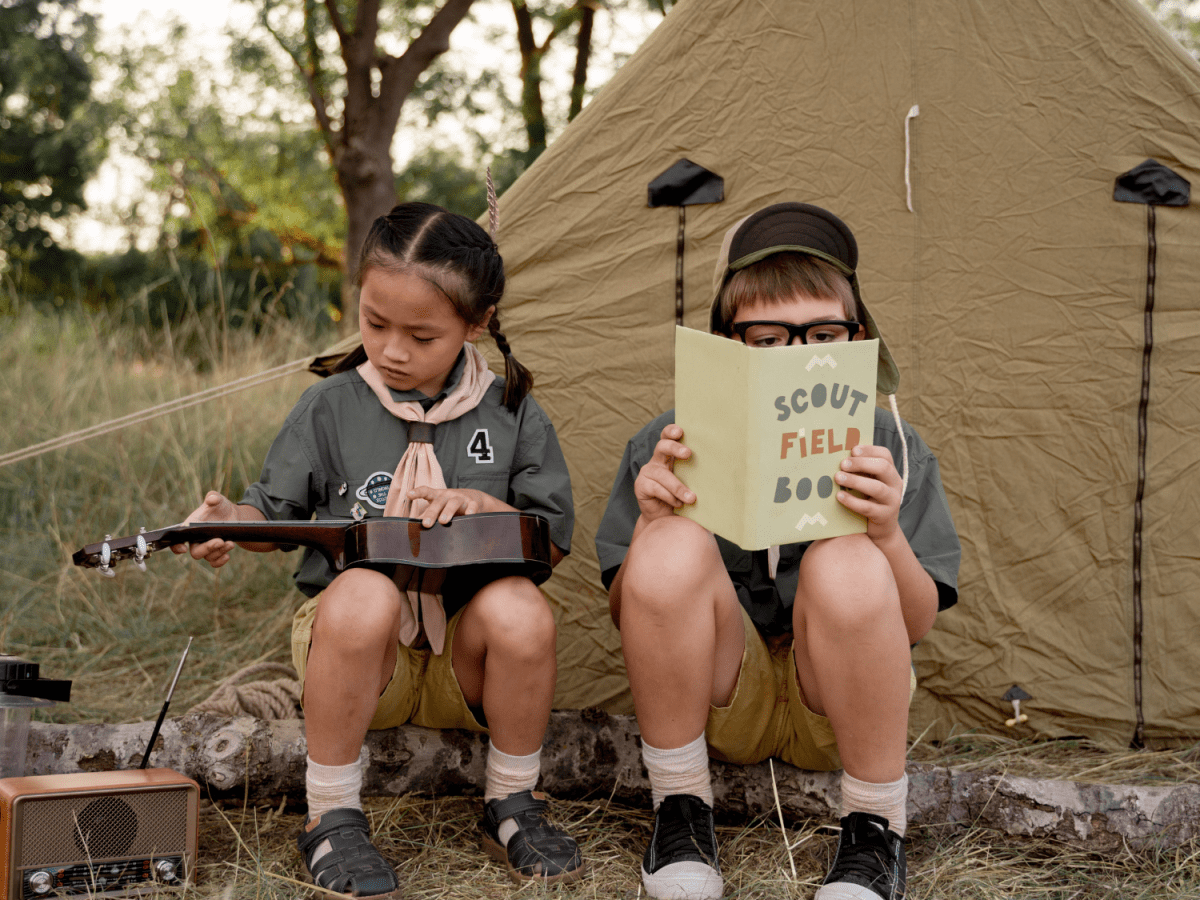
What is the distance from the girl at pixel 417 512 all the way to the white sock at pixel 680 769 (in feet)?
0.60

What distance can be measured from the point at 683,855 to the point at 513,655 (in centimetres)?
41

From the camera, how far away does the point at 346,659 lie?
152 centimetres

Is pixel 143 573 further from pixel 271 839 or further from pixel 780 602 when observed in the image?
pixel 780 602

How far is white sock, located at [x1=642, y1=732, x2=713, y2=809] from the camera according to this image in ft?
5.16

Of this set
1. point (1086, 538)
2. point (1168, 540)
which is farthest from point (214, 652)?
point (1168, 540)

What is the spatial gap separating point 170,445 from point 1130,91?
331cm

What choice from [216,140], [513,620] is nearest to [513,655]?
[513,620]

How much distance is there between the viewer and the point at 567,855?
1586mm

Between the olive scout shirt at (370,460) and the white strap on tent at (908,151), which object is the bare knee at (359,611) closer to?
the olive scout shirt at (370,460)

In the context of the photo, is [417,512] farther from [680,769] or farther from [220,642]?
[220,642]

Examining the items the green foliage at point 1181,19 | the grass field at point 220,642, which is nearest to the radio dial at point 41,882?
the grass field at point 220,642

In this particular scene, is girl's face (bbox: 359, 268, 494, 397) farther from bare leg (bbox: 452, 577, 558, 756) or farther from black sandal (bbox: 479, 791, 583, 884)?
black sandal (bbox: 479, 791, 583, 884)

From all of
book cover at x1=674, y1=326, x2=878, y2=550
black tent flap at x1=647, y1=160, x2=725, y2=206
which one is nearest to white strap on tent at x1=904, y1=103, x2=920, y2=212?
black tent flap at x1=647, y1=160, x2=725, y2=206

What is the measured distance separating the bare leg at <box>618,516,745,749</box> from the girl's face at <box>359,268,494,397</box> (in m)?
0.50
